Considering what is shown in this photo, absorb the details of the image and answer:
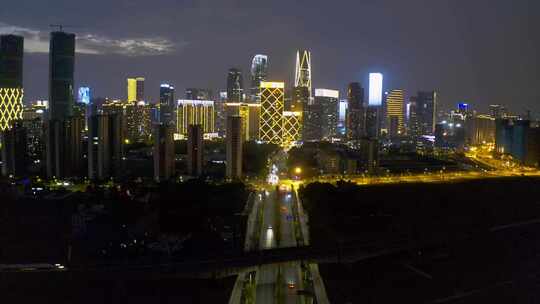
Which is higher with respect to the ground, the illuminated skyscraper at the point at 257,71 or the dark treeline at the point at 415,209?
the illuminated skyscraper at the point at 257,71

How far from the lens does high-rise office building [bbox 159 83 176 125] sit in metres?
32.9

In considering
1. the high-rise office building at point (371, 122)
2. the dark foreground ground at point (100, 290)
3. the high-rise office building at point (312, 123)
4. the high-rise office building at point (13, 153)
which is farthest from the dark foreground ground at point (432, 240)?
the high-rise office building at point (312, 123)

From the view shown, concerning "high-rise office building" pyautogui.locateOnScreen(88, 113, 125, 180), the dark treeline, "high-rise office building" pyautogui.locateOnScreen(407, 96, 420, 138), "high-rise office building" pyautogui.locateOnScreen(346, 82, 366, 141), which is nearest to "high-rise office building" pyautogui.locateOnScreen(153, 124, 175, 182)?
"high-rise office building" pyautogui.locateOnScreen(88, 113, 125, 180)

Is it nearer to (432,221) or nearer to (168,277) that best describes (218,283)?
(168,277)

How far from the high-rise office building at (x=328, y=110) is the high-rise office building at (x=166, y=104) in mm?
9065

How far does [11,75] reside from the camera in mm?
21969

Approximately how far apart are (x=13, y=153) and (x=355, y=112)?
70.8 feet

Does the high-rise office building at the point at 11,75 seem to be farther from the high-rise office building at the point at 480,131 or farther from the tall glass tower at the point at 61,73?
the high-rise office building at the point at 480,131

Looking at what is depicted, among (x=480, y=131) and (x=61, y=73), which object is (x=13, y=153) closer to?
(x=61, y=73)

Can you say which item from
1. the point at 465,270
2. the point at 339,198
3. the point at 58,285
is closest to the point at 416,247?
the point at 465,270

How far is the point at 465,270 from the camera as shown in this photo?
7.65 m

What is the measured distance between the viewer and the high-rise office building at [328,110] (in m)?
34.7

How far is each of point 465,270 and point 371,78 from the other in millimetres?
31068

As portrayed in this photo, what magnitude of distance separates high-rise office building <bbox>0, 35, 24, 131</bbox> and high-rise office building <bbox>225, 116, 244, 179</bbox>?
36.0 ft
